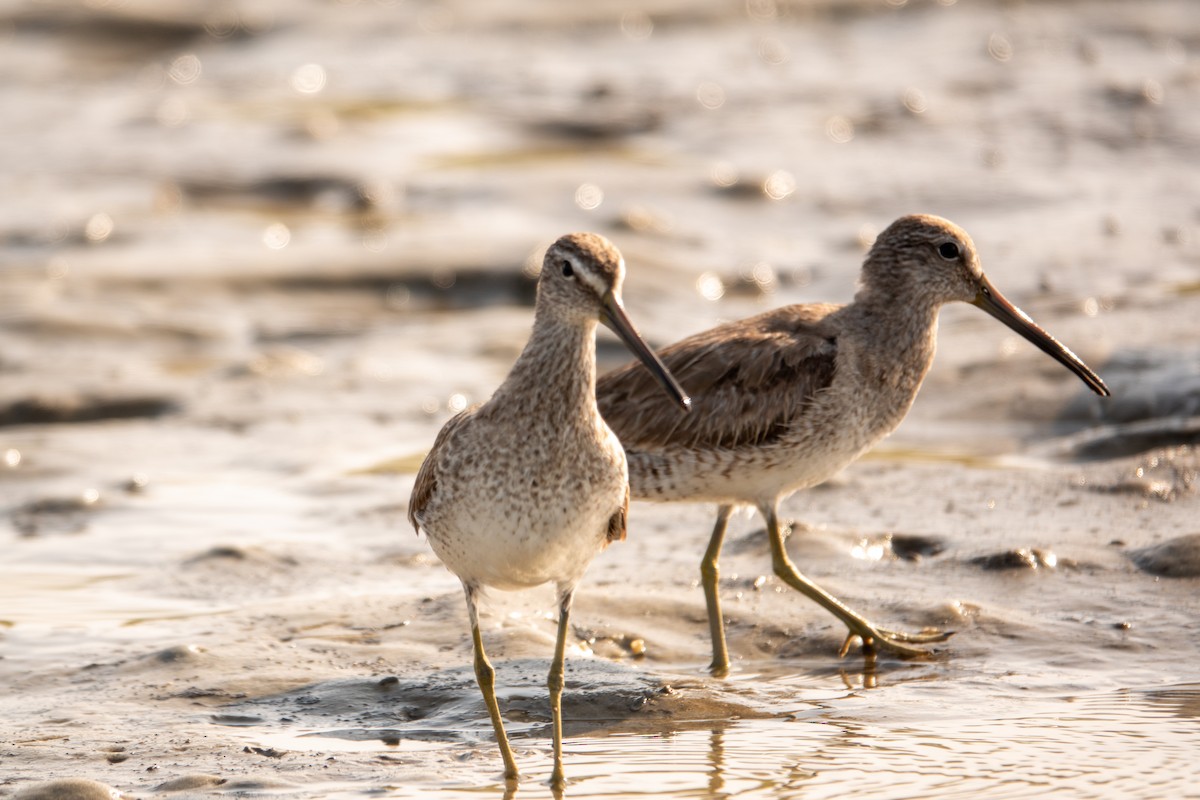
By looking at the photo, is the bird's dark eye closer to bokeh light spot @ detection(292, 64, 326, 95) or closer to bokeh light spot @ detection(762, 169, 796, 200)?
bokeh light spot @ detection(762, 169, 796, 200)

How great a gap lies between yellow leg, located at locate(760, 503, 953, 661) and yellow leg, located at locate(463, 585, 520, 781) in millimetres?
1537

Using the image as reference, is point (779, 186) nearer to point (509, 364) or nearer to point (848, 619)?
point (509, 364)

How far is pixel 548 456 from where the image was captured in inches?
222

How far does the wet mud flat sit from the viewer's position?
634 centimetres

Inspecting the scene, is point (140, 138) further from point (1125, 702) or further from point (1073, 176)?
point (1125, 702)

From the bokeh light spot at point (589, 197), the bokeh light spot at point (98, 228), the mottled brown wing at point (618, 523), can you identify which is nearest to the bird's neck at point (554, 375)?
the mottled brown wing at point (618, 523)

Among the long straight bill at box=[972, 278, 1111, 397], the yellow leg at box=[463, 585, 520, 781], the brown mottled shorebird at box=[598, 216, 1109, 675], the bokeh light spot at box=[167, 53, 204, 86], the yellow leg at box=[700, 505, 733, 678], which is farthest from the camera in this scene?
the bokeh light spot at box=[167, 53, 204, 86]

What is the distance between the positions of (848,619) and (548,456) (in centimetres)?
191

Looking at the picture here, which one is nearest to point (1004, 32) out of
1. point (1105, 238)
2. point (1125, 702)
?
point (1105, 238)

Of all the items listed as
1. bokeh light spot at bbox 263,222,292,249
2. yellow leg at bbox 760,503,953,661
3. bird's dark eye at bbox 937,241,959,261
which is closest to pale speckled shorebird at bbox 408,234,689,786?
yellow leg at bbox 760,503,953,661

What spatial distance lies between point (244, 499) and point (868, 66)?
977 centimetres

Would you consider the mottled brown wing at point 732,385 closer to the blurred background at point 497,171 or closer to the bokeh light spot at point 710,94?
the blurred background at point 497,171

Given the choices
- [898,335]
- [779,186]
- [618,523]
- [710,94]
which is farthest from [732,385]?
[710,94]

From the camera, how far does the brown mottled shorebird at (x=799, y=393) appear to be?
7.20m
